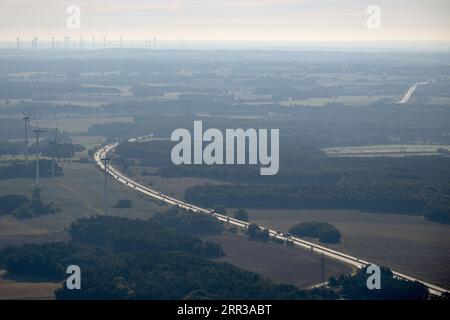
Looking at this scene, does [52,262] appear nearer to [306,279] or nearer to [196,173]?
[306,279]

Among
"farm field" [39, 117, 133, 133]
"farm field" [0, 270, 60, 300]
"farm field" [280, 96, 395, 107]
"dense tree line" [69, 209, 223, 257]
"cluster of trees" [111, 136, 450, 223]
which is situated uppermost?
"farm field" [280, 96, 395, 107]

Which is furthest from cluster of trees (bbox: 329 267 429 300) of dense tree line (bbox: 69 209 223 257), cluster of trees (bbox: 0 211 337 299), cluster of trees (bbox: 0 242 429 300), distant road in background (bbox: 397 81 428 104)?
distant road in background (bbox: 397 81 428 104)

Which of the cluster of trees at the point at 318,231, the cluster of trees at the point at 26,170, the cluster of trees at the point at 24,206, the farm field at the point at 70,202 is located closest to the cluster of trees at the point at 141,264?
the farm field at the point at 70,202

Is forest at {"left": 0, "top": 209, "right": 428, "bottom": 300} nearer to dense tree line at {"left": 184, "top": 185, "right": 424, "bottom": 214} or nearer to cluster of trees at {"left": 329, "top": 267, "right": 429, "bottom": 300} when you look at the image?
cluster of trees at {"left": 329, "top": 267, "right": 429, "bottom": 300}

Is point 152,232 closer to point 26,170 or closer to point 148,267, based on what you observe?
point 148,267

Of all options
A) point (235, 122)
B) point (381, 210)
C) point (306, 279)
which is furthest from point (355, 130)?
point (306, 279)

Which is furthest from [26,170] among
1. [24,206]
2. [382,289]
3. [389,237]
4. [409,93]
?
[409,93]
